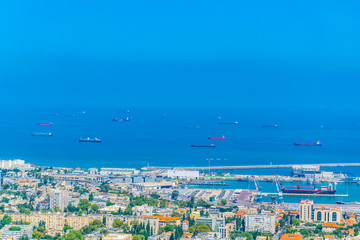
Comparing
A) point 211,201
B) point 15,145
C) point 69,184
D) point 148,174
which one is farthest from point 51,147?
point 211,201

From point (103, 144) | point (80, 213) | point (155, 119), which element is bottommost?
point (80, 213)

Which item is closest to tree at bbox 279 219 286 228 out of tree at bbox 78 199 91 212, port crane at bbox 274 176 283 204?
port crane at bbox 274 176 283 204

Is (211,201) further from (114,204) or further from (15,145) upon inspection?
(15,145)

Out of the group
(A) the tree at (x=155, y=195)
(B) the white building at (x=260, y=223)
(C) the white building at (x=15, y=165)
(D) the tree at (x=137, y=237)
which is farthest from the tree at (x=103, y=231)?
(C) the white building at (x=15, y=165)

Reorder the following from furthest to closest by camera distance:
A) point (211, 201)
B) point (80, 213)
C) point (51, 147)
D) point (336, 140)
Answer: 1. point (336, 140)
2. point (51, 147)
3. point (211, 201)
4. point (80, 213)

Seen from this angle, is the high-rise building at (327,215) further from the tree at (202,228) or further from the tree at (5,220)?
the tree at (5,220)

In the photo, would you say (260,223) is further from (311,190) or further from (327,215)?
(311,190)

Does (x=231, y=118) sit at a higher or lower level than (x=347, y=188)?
higher

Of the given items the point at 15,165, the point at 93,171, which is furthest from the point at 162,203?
the point at 15,165
